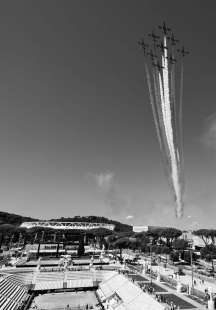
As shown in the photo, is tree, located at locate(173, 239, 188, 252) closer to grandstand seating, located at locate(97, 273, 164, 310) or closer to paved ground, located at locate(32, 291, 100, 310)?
grandstand seating, located at locate(97, 273, 164, 310)

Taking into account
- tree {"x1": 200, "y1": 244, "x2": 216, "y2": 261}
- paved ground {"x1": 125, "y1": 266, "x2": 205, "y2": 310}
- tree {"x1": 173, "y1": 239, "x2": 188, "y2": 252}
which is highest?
tree {"x1": 173, "y1": 239, "x2": 188, "y2": 252}

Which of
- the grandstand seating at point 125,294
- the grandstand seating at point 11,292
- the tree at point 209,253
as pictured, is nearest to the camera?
the grandstand seating at point 125,294

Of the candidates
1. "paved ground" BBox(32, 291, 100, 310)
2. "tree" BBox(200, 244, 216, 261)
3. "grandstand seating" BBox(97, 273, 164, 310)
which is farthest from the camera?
"tree" BBox(200, 244, 216, 261)

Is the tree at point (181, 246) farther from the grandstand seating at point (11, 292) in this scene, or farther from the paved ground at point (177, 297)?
the grandstand seating at point (11, 292)

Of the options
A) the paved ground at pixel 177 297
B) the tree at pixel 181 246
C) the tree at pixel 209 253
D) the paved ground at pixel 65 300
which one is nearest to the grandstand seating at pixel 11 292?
the paved ground at pixel 65 300

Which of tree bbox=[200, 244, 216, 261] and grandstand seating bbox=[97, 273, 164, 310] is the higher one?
tree bbox=[200, 244, 216, 261]

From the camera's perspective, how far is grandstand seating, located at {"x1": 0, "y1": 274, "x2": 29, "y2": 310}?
59062 mm

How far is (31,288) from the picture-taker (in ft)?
249

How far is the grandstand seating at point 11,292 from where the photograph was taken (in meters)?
59.1

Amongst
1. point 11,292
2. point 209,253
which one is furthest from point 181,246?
point 11,292

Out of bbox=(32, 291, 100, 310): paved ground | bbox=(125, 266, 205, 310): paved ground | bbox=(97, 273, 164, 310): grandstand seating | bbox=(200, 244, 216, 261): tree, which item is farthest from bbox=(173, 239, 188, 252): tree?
bbox=(32, 291, 100, 310): paved ground

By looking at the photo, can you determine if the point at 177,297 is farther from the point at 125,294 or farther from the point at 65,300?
the point at 65,300

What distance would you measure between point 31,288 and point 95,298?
19.6 m

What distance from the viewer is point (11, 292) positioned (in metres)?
67.3
